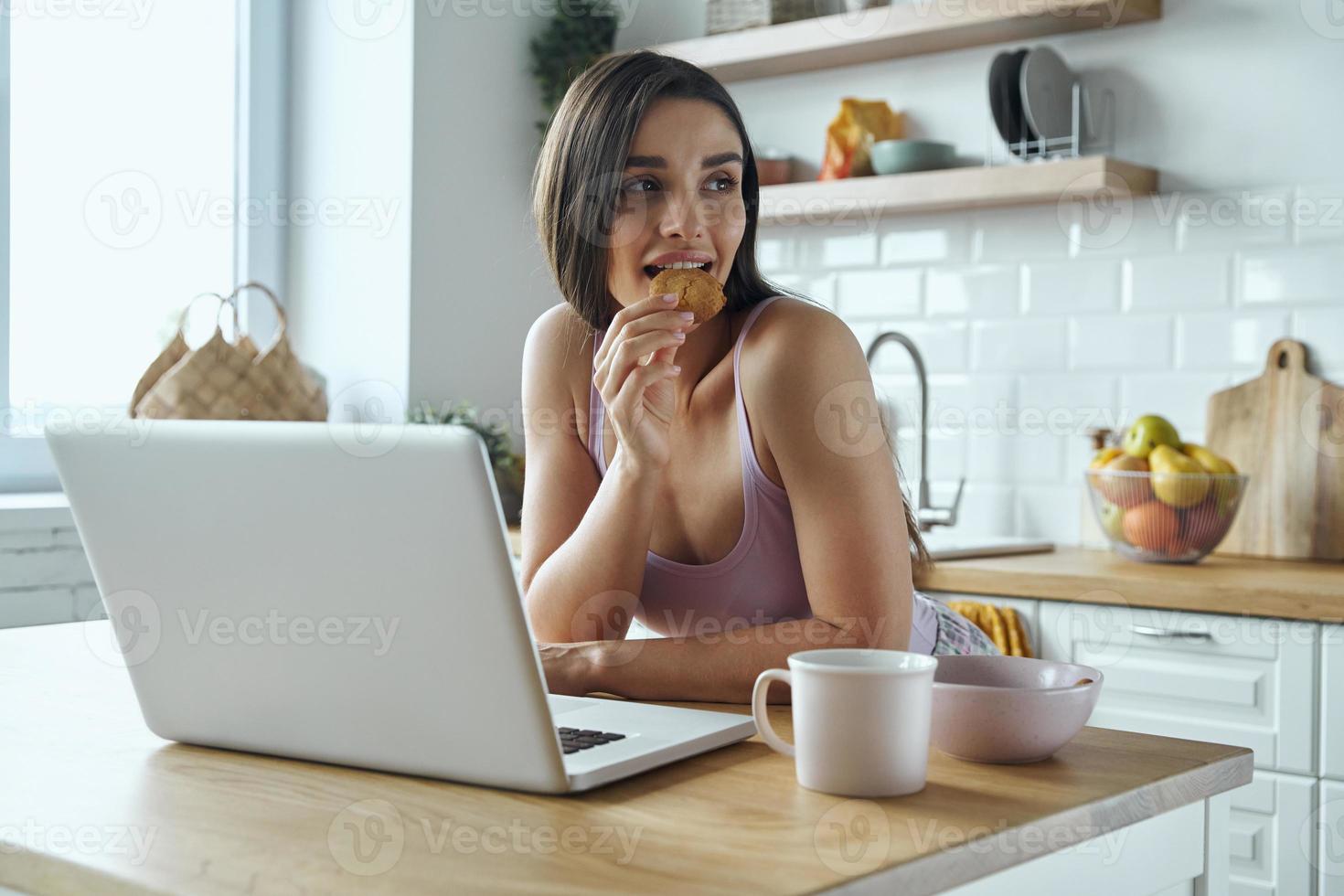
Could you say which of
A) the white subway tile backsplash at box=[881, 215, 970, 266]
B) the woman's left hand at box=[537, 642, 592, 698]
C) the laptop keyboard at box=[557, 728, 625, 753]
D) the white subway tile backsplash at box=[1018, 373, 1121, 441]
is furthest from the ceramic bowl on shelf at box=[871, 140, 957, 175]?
the laptop keyboard at box=[557, 728, 625, 753]

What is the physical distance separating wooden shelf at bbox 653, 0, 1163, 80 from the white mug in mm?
2048

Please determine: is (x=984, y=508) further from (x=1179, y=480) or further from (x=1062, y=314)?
(x=1179, y=480)

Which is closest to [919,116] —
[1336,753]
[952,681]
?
[1336,753]

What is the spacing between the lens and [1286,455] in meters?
2.52

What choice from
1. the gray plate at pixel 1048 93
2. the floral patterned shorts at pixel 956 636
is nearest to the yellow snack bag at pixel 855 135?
the gray plate at pixel 1048 93

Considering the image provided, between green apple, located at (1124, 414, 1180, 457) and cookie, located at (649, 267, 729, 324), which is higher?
cookie, located at (649, 267, 729, 324)

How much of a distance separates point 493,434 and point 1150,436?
141cm

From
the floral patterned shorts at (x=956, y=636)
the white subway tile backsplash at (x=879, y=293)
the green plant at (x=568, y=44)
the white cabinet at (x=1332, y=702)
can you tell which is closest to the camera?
the floral patterned shorts at (x=956, y=636)

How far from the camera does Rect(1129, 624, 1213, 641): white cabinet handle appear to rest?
2.12 metres

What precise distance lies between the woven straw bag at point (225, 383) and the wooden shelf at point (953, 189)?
1096 mm

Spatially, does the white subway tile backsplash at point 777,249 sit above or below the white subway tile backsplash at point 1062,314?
A: above

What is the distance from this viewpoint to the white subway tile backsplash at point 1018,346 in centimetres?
282

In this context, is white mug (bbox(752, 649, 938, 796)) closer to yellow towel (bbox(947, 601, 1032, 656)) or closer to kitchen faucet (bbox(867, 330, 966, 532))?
yellow towel (bbox(947, 601, 1032, 656))

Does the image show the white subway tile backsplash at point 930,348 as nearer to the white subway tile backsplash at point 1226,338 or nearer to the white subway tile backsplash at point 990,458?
the white subway tile backsplash at point 990,458
